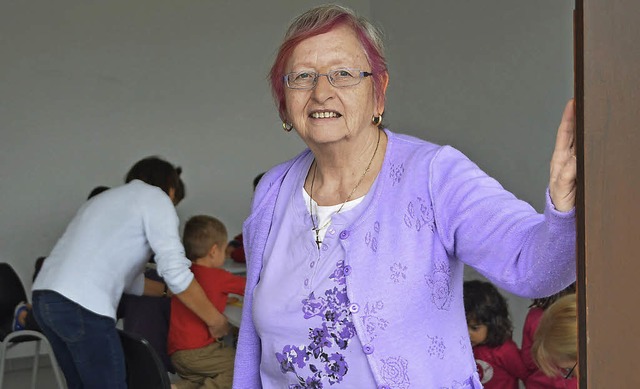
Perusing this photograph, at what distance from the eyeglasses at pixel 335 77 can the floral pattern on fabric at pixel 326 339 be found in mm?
333

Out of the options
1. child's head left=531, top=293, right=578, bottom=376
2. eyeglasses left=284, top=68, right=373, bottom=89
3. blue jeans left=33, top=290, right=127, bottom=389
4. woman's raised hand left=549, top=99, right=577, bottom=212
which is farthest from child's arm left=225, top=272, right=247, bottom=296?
woman's raised hand left=549, top=99, right=577, bottom=212

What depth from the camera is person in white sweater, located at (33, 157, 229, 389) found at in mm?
3131

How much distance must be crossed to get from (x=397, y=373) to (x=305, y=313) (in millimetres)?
201

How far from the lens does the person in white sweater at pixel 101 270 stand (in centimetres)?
313

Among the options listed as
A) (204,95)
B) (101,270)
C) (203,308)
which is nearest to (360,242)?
(101,270)

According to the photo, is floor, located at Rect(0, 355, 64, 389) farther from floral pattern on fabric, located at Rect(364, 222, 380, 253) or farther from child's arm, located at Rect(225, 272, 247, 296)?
floral pattern on fabric, located at Rect(364, 222, 380, 253)

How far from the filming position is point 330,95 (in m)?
1.61

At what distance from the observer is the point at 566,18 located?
5168 millimetres

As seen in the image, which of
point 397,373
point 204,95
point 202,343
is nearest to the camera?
point 397,373

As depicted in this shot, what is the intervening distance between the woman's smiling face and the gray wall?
387 centimetres

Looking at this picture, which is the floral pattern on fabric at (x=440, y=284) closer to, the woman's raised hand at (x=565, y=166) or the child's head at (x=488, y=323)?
the woman's raised hand at (x=565, y=166)

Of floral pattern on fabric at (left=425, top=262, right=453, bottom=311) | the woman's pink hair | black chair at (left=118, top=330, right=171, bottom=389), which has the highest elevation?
the woman's pink hair

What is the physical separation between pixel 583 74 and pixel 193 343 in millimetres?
3195

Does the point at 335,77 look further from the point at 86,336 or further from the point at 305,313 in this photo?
the point at 86,336
